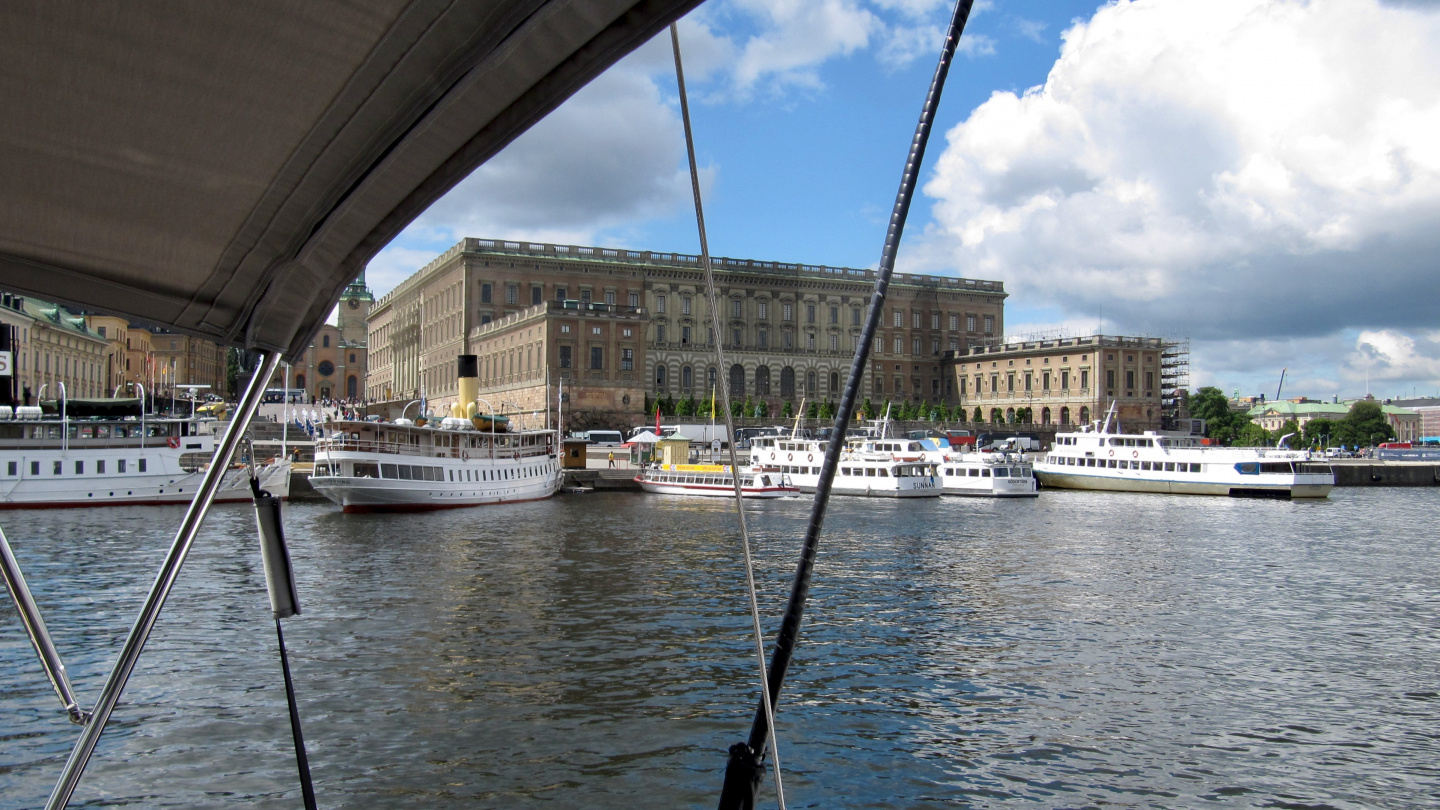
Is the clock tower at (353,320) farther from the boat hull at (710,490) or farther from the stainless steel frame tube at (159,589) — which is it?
the stainless steel frame tube at (159,589)

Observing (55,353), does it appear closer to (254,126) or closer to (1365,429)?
(254,126)

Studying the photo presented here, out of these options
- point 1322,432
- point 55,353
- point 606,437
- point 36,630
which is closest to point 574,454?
point 606,437

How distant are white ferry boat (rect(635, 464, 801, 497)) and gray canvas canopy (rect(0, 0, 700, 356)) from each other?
117 ft

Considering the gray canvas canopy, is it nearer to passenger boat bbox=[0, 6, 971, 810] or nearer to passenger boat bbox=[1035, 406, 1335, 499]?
passenger boat bbox=[0, 6, 971, 810]

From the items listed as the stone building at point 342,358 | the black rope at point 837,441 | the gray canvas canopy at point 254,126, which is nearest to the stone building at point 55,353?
the gray canvas canopy at point 254,126

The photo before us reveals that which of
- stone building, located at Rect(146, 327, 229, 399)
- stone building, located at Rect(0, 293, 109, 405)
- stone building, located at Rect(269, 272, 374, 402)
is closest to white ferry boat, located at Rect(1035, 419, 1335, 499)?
stone building, located at Rect(0, 293, 109, 405)

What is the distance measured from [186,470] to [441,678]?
90.9ft

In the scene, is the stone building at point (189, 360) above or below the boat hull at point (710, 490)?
above

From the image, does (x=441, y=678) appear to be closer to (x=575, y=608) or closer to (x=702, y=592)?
(x=575, y=608)

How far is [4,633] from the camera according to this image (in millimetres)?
13828

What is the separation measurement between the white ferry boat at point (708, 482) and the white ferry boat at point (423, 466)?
4450 millimetres

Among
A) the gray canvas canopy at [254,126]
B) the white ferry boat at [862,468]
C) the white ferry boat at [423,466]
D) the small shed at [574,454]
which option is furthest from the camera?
the small shed at [574,454]

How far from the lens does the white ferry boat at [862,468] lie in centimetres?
4200

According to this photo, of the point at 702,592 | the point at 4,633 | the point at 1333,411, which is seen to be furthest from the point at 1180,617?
the point at 1333,411
